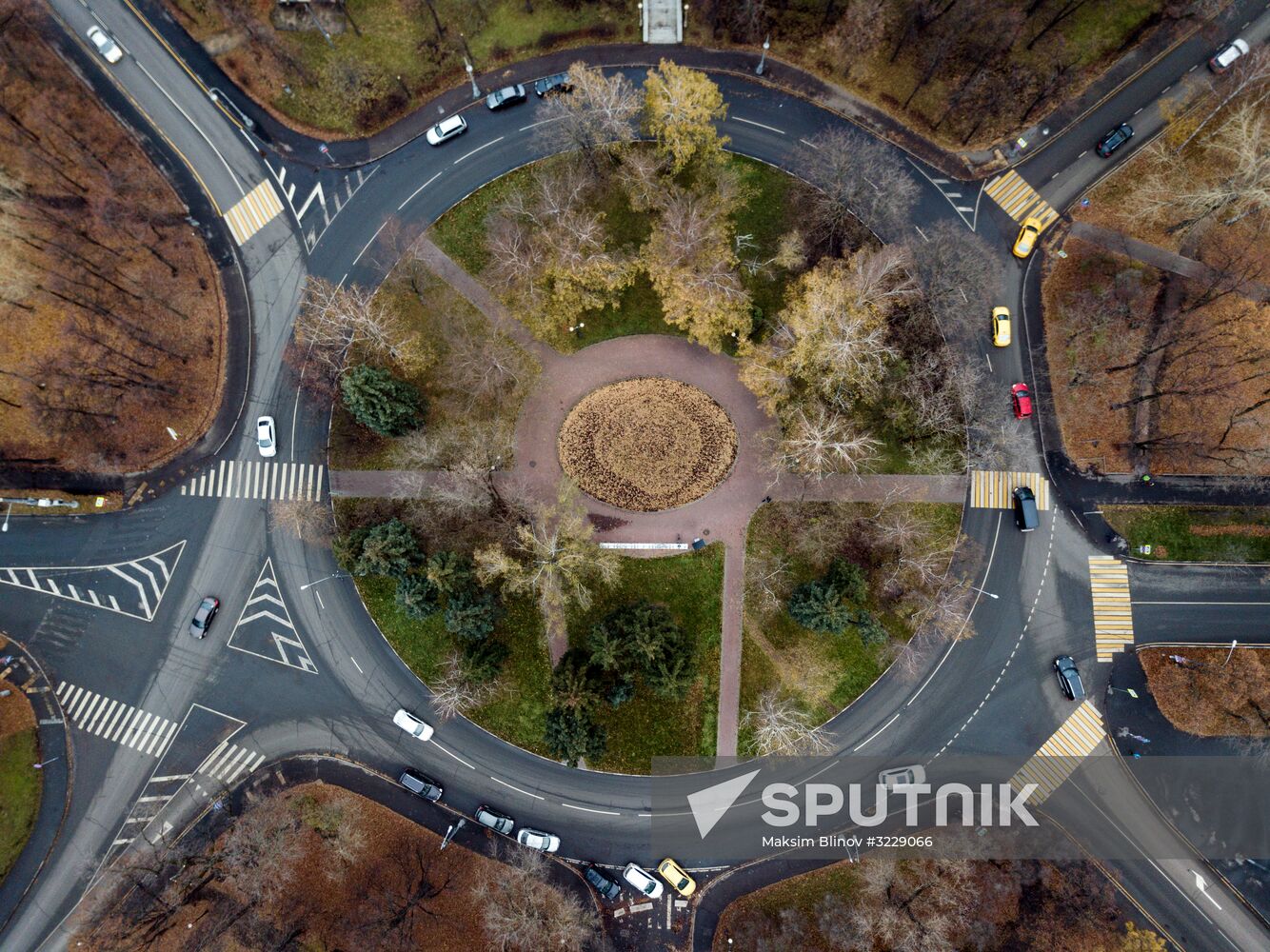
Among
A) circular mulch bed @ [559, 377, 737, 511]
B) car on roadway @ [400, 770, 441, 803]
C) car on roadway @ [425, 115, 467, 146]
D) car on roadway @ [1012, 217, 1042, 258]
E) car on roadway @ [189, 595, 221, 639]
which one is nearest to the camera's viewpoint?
car on roadway @ [400, 770, 441, 803]

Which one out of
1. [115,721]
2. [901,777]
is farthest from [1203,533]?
[115,721]

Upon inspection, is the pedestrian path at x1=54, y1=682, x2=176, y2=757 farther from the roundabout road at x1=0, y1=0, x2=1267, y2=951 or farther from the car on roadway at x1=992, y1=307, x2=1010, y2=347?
the car on roadway at x1=992, y1=307, x2=1010, y2=347

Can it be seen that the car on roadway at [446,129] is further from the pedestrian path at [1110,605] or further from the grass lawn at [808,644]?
the pedestrian path at [1110,605]

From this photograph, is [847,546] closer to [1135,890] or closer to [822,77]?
[1135,890]

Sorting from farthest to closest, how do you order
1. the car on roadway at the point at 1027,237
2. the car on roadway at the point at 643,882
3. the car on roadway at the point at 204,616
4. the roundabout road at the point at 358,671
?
the car on roadway at the point at 1027,237
the car on roadway at the point at 204,616
the roundabout road at the point at 358,671
the car on roadway at the point at 643,882

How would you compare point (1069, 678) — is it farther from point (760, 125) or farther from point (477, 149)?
point (477, 149)

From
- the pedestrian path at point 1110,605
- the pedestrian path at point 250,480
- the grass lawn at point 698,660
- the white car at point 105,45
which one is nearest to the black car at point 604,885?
the grass lawn at point 698,660

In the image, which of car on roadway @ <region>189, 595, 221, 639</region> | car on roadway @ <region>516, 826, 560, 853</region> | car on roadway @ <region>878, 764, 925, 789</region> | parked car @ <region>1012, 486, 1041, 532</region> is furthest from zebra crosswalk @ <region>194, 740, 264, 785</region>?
parked car @ <region>1012, 486, 1041, 532</region>
